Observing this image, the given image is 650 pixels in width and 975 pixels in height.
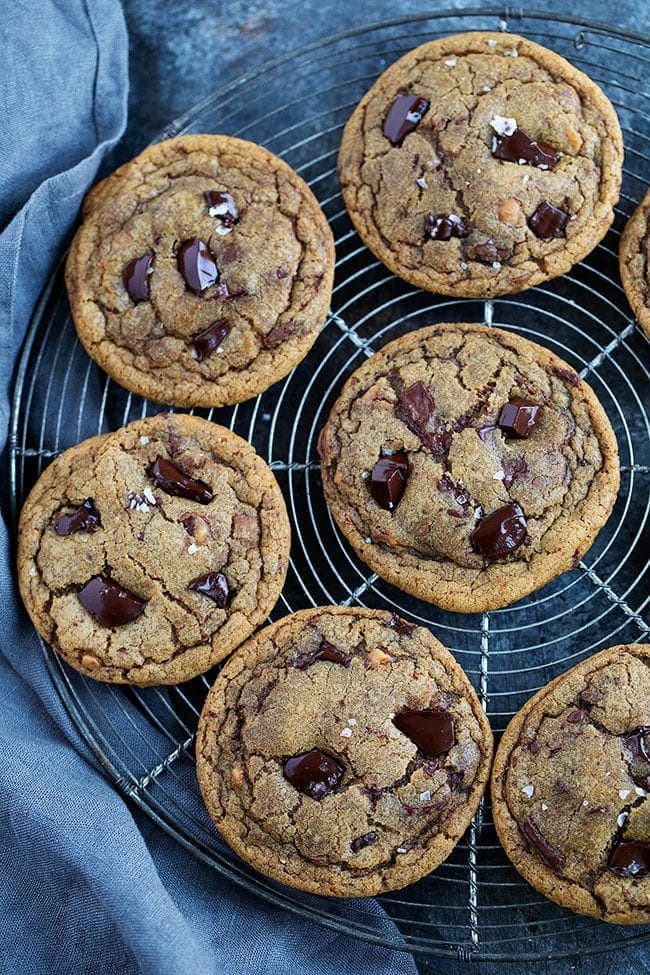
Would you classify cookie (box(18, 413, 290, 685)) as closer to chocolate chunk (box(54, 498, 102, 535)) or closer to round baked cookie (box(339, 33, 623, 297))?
chocolate chunk (box(54, 498, 102, 535))

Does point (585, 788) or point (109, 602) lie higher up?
point (109, 602)

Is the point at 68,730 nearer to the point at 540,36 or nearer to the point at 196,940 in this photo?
the point at 196,940

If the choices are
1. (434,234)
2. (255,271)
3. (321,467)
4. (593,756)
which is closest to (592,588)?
(593,756)

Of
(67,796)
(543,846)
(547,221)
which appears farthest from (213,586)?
(547,221)

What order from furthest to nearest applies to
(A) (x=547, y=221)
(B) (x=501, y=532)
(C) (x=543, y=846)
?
1. (A) (x=547, y=221)
2. (B) (x=501, y=532)
3. (C) (x=543, y=846)

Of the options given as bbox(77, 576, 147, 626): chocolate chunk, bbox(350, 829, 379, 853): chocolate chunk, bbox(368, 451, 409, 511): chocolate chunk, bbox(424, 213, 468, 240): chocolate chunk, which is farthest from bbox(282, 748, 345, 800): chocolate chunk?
bbox(424, 213, 468, 240): chocolate chunk

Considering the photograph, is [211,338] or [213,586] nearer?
[213,586]

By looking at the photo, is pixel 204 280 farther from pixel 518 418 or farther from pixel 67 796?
pixel 67 796

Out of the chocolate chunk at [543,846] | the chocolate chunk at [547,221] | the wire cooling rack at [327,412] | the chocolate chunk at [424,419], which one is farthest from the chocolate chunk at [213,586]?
the chocolate chunk at [547,221]
